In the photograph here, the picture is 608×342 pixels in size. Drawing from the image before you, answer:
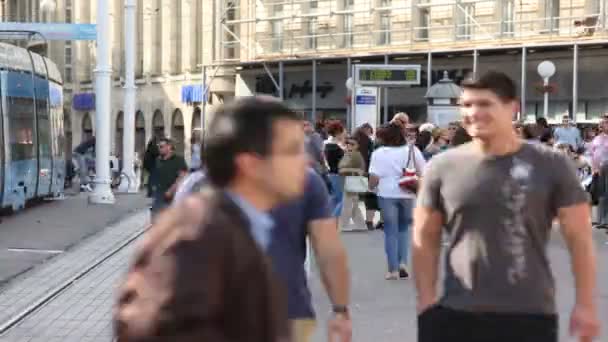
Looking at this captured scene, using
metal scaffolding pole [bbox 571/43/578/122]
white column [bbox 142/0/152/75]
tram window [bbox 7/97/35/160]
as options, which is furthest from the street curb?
white column [bbox 142/0/152/75]

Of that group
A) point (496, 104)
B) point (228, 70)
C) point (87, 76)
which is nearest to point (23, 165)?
point (496, 104)

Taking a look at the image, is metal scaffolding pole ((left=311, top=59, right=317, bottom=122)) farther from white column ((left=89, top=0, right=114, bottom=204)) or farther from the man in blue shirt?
the man in blue shirt

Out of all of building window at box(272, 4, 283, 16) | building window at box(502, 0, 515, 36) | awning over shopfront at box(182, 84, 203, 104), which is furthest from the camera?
awning over shopfront at box(182, 84, 203, 104)

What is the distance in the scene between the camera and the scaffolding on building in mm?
36656

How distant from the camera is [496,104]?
4918 millimetres

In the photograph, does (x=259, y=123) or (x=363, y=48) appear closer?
(x=259, y=123)

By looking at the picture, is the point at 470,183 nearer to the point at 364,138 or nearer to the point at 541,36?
the point at 364,138

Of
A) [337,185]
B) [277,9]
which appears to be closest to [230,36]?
[277,9]

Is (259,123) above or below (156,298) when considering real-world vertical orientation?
above

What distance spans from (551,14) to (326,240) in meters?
33.0

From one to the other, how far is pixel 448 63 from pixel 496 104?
115 ft

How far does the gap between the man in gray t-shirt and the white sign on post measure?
21645 mm

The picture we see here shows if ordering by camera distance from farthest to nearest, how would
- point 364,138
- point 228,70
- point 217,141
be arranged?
point 228,70 → point 364,138 → point 217,141

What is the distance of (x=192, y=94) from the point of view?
52.7 m
